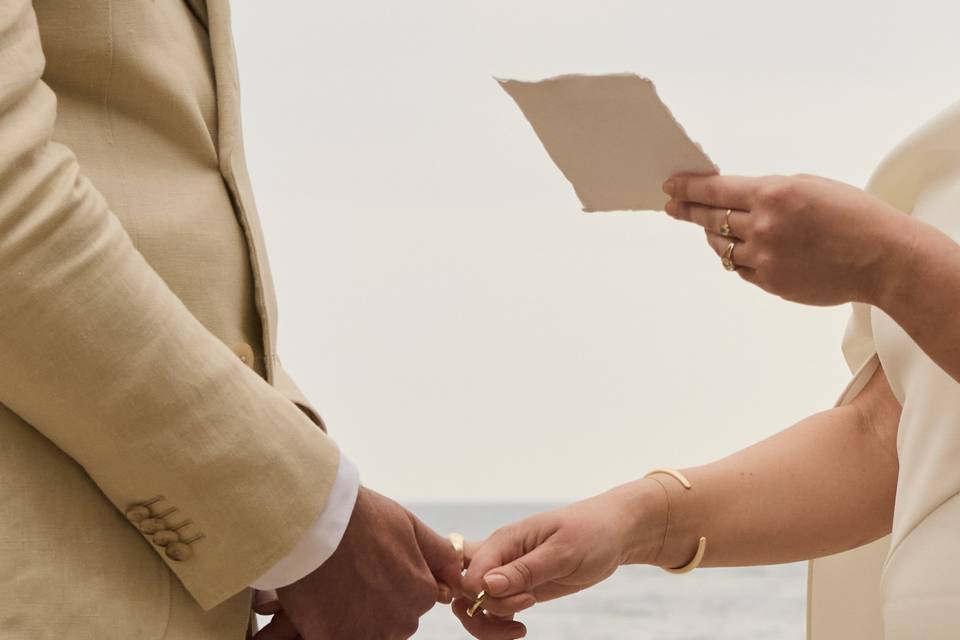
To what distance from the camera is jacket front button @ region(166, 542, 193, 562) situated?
3.51 feet

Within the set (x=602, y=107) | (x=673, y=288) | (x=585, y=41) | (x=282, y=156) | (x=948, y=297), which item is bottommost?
(x=673, y=288)

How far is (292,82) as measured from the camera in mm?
17969

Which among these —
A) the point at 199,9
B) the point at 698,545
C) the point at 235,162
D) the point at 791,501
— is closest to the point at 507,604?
the point at 698,545

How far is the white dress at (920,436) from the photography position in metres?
1.42

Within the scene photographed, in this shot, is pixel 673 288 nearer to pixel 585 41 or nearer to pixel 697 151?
pixel 585 41

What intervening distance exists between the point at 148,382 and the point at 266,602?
333 millimetres

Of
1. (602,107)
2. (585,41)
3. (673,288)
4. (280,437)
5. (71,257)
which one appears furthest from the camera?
(673,288)

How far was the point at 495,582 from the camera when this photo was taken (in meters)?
1.51

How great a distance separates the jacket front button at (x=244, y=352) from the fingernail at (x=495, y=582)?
49cm

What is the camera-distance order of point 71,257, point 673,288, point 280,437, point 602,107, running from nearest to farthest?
point 71,257
point 280,437
point 602,107
point 673,288

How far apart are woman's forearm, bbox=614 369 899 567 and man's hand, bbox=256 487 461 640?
21.1 inches

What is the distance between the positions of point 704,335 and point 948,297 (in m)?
18.0

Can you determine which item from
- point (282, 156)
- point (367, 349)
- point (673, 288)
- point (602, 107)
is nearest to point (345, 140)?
point (282, 156)

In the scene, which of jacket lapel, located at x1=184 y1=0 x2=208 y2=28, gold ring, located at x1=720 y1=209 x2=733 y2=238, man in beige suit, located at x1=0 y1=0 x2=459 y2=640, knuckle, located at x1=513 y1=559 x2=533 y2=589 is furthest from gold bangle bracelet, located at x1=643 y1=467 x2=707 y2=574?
jacket lapel, located at x1=184 y1=0 x2=208 y2=28
